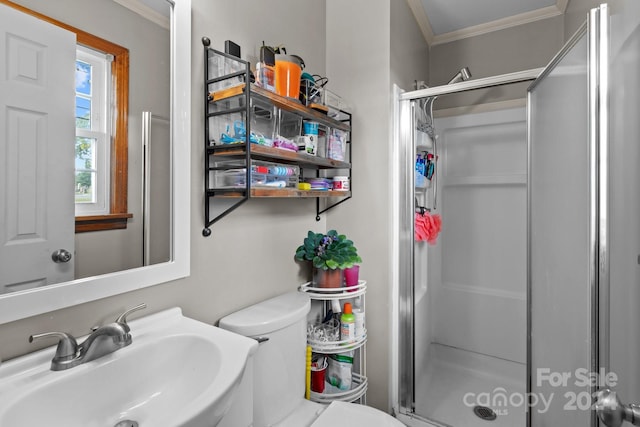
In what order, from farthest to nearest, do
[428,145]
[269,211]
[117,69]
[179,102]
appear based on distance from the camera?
[428,145]
[269,211]
[179,102]
[117,69]

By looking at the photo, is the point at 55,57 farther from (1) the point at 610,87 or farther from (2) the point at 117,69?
(1) the point at 610,87

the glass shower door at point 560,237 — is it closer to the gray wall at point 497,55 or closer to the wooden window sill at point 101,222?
the gray wall at point 497,55

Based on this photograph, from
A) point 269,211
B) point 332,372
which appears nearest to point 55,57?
point 269,211

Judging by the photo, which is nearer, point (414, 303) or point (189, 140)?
point (189, 140)

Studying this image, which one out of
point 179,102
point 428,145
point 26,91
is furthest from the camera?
point 428,145

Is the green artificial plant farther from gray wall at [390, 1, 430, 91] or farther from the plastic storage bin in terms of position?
gray wall at [390, 1, 430, 91]

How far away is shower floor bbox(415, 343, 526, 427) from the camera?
70.9 inches

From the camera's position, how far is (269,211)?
4.69 feet

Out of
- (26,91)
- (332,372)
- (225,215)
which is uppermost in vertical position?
(26,91)

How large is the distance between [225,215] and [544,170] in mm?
1204

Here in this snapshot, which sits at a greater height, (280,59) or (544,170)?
(280,59)

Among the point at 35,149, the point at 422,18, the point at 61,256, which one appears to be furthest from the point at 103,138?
the point at 422,18

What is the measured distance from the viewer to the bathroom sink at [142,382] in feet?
2.09

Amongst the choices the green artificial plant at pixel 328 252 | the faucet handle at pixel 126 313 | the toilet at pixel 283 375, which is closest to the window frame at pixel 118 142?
the faucet handle at pixel 126 313
